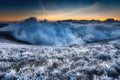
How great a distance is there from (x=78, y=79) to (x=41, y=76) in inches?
80.1

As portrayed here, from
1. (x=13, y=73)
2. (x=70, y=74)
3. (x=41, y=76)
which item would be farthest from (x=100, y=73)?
(x=13, y=73)

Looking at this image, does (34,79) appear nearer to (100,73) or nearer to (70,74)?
(70,74)

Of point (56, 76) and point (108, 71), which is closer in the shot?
point (56, 76)

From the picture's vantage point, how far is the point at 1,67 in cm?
1486

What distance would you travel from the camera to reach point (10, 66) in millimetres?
15367

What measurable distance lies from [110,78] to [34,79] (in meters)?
4.05

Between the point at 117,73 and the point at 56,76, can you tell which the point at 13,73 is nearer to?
the point at 56,76

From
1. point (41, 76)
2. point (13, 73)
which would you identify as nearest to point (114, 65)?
point (41, 76)

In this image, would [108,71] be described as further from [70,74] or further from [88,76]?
[70,74]

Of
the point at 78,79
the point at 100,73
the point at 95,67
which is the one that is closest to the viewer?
the point at 78,79

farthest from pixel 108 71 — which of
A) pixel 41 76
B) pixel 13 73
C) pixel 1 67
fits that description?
pixel 1 67

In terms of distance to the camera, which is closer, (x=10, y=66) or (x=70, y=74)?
(x=70, y=74)

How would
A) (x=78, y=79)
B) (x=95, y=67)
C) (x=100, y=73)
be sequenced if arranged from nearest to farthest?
(x=78, y=79), (x=100, y=73), (x=95, y=67)

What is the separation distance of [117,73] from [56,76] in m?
3.64
